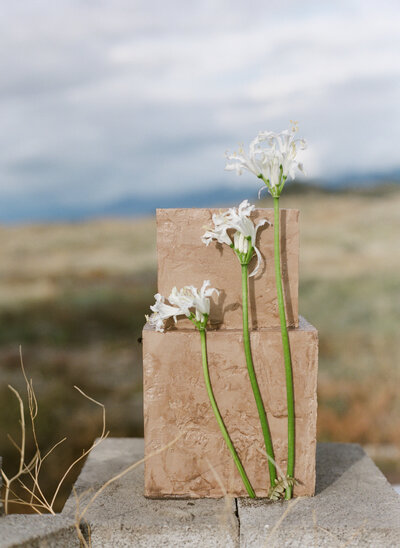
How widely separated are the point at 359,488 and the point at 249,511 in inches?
25.2

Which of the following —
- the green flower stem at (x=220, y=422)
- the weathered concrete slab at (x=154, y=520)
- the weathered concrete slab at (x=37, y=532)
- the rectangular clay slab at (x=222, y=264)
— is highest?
the rectangular clay slab at (x=222, y=264)

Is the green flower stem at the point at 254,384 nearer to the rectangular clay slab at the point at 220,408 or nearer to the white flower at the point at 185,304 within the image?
the rectangular clay slab at the point at 220,408

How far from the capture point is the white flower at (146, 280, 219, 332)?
8.89 feet

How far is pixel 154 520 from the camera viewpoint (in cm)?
273

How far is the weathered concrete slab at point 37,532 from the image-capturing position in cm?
240

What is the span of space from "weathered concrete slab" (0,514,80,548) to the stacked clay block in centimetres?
46

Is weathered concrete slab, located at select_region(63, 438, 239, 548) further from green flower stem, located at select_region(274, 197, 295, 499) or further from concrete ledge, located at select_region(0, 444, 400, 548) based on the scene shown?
green flower stem, located at select_region(274, 197, 295, 499)

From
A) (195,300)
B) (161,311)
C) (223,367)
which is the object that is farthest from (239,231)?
(223,367)

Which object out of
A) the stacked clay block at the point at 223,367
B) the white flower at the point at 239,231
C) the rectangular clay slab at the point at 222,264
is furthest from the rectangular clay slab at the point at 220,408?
the white flower at the point at 239,231

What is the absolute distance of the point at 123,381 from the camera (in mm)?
8945

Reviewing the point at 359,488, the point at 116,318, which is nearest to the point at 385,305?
the point at 116,318

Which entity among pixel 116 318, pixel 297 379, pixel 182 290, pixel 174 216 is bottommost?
pixel 116 318

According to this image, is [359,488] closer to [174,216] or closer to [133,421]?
[174,216]

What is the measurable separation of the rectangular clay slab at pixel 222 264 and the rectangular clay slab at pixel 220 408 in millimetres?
105
